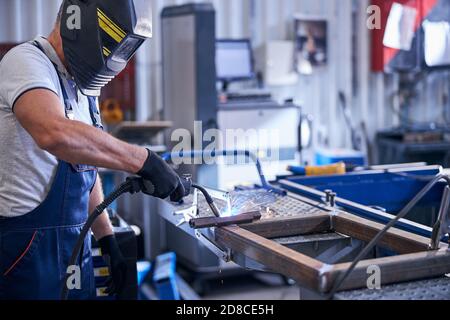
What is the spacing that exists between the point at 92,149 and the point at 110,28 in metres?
0.31

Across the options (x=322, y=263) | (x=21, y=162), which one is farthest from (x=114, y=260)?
(x=322, y=263)

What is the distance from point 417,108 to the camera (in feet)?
17.3

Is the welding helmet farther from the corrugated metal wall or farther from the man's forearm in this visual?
the corrugated metal wall

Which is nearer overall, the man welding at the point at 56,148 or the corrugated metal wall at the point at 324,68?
the man welding at the point at 56,148

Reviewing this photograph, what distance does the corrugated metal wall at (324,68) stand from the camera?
4.58 metres

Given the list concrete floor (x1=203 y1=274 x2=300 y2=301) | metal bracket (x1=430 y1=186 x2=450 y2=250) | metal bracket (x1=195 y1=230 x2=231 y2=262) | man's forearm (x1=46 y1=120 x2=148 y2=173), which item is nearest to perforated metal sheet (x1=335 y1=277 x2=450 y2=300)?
metal bracket (x1=430 y1=186 x2=450 y2=250)

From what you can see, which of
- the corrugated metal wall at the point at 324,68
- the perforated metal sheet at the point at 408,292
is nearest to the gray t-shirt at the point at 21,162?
the perforated metal sheet at the point at 408,292

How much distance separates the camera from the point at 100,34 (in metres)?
1.50

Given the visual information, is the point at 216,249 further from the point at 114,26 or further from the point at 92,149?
the point at 114,26

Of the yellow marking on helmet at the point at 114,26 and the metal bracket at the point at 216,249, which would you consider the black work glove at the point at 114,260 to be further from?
the yellow marking on helmet at the point at 114,26

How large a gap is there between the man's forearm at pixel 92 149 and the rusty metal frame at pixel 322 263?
0.32m

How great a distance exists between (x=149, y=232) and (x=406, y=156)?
1.95 m
